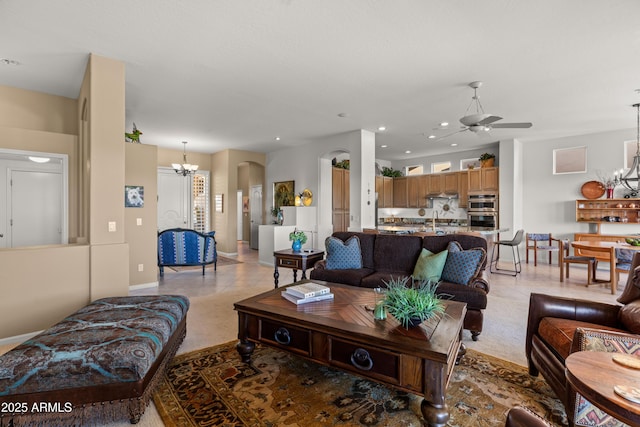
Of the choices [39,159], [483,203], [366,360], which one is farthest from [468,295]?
[39,159]

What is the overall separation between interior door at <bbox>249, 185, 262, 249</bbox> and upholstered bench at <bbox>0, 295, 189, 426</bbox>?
8277 mm

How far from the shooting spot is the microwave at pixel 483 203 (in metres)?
7.91

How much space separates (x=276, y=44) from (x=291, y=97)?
1.54 metres

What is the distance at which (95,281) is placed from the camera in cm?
344

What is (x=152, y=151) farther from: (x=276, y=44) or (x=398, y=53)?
(x=398, y=53)

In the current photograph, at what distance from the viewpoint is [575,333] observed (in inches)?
69.3

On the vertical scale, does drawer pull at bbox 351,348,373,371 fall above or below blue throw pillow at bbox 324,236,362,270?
below

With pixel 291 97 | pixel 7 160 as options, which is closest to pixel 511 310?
pixel 291 97

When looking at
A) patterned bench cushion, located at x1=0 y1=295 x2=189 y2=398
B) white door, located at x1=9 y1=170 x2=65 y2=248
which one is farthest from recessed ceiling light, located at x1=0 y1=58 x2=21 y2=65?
patterned bench cushion, located at x1=0 y1=295 x2=189 y2=398

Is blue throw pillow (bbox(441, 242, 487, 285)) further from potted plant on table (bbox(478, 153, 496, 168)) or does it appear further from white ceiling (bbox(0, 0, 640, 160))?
potted plant on table (bbox(478, 153, 496, 168))

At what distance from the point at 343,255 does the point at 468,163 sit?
6.59 meters

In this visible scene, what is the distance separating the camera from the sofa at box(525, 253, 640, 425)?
1676 mm

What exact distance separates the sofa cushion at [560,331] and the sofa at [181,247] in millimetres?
5415

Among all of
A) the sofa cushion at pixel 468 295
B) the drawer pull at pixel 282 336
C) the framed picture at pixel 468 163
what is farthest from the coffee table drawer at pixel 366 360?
the framed picture at pixel 468 163
